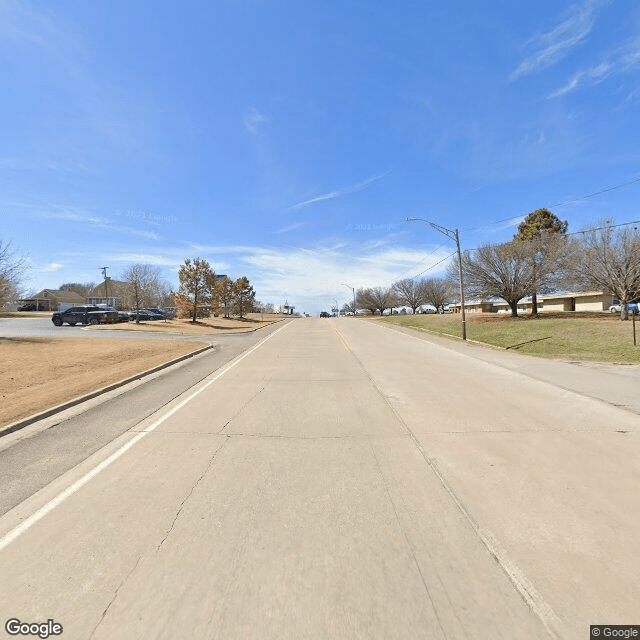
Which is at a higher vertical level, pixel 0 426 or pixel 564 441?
pixel 0 426

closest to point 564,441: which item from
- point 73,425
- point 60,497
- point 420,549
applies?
point 420,549

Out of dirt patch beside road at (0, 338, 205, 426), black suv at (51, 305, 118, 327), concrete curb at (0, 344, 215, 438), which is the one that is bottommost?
concrete curb at (0, 344, 215, 438)

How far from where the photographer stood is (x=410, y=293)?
300 ft

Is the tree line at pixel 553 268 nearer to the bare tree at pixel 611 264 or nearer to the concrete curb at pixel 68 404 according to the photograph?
the bare tree at pixel 611 264

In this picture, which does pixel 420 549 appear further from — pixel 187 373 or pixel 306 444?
pixel 187 373

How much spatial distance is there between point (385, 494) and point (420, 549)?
858mm

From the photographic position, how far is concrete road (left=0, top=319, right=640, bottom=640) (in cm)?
217

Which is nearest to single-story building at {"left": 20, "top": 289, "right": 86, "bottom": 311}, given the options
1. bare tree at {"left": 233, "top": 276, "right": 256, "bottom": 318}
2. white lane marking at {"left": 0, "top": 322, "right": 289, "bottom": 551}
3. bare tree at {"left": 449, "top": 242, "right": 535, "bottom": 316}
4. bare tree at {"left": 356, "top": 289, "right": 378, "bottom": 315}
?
bare tree at {"left": 233, "top": 276, "right": 256, "bottom": 318}

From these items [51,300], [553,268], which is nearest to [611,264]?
[553,268]

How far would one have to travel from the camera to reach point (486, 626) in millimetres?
2084

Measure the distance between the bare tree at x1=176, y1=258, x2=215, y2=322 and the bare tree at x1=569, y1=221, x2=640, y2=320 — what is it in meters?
35.0

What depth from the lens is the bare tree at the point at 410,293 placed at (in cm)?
8988

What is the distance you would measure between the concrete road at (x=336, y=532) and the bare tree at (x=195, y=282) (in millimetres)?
35180

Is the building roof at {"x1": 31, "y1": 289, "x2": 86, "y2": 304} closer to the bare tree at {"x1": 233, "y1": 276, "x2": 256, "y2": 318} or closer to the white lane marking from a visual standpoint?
the bare tree at {"x1": 233, "y1": 276, "x2": 256, "y2": 318}
